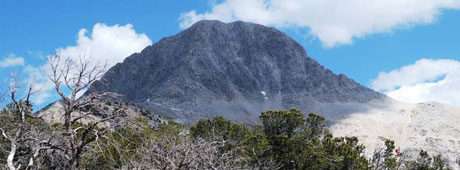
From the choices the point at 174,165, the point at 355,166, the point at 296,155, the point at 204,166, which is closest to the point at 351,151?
the point at 355,166

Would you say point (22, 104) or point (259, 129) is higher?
point (259, 129)

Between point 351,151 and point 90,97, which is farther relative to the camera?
point 351,151

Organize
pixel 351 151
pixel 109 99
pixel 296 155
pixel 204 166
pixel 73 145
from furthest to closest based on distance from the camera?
pixel 351 151 < pixel 296 155 < pixel 204 166 < pixel 109 99 < pixel 73 145

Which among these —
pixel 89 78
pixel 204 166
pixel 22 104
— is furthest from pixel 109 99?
pixel 204 166

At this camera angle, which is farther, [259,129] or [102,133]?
[259,129]

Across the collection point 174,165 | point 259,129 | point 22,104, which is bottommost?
point 174,165

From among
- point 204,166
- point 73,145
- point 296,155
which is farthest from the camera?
point 296,155

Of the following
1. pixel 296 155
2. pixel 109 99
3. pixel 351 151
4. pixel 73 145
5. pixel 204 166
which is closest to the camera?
pixel 73 145

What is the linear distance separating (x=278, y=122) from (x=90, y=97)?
31.8 meters

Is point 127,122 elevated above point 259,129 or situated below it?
below

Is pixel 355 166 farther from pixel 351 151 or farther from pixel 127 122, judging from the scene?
pixel 127 122

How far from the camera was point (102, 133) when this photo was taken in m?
14.2

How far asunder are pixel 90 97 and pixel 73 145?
1.11m

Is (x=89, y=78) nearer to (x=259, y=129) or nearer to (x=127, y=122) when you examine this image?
(x=127, y=122)
